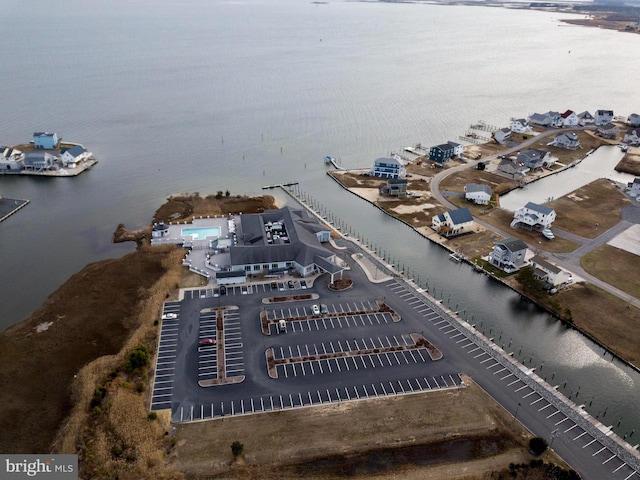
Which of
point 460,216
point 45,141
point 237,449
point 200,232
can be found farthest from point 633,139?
point 45,141

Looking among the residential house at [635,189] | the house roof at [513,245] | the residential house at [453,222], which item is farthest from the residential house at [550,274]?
the residential house at [635,189]

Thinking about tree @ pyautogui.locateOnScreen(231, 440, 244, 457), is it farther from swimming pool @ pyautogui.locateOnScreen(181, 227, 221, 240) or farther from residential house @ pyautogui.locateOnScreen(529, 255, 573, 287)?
residential house @ pyautogui.locateOnScreen(529, 255, 573, 287)

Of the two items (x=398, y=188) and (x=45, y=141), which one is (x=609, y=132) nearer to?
(x=398, y=188)

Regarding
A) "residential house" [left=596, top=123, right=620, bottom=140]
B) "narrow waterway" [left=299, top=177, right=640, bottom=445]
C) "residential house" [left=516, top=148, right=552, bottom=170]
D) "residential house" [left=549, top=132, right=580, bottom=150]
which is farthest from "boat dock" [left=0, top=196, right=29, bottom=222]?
"residential house" [left=596, top=123, right=620, bottom=140]

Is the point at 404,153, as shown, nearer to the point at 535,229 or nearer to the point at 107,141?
the point at 535,229

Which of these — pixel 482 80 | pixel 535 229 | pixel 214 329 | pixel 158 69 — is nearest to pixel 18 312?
pixel 214 329
